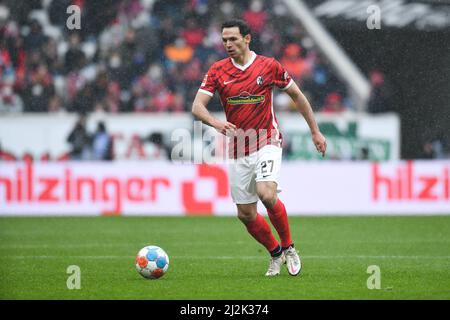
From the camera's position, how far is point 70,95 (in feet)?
66.2

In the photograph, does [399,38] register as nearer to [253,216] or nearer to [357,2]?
[357,2]

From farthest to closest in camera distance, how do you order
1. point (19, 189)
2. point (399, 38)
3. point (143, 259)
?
1. point (399, 38)
2. point (19, 189)
3. point (143, 259)

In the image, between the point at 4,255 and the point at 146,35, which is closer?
the point at 4,255

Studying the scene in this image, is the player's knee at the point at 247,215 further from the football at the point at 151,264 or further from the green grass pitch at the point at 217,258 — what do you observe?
the football at the point at 151,264

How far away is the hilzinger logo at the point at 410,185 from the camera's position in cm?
1702

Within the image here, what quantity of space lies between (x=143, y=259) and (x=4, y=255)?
9.61ft

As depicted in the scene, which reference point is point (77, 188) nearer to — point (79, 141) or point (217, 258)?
point (79, 141)

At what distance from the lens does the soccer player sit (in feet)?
29.7

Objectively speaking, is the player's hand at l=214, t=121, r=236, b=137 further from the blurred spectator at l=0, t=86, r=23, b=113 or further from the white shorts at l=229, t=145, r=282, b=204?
the blurred spectator at l=0, t=86, r=23, b=113

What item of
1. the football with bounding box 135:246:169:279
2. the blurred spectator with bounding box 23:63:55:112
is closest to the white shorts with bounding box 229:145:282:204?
the football with bounding box 135:246:169:279

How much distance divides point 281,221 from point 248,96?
1.14 m

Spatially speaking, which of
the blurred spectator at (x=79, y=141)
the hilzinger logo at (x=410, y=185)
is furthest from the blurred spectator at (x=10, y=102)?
the hilzinger logo at (x=410, y=185)

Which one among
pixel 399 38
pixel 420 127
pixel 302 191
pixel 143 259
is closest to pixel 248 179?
pixel 143 259
